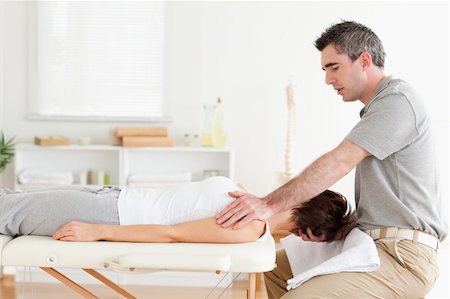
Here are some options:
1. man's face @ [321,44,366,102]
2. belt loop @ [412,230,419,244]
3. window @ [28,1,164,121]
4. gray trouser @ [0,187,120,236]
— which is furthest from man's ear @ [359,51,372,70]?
window @ [28,1,164,121]

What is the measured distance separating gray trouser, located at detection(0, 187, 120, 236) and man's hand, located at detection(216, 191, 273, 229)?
14.4 inches

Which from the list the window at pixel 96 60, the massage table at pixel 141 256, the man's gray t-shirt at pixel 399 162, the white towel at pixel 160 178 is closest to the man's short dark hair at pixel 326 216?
the man's gray t-shirt at pixel 399 162

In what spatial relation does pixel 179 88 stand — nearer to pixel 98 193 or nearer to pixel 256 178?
pixel 256 178

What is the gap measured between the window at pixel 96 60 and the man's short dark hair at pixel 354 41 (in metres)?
2.00

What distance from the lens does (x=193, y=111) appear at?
4.39m

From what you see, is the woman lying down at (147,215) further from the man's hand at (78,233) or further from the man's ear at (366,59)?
the man's ear at (366,59)

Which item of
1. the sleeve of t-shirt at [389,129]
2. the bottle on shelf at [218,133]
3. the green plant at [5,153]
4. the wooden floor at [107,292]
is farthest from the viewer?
the bottle on shelf at [218,133]

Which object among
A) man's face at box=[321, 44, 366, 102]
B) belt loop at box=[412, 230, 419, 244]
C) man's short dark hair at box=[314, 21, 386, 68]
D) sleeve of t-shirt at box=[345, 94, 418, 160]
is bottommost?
belt loop at box=[412, 230, 419, 244]

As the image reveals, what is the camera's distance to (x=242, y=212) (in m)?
2.29

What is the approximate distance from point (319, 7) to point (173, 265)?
8.53 feet

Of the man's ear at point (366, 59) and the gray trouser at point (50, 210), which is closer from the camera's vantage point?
the gray trouser at point (50, 210)

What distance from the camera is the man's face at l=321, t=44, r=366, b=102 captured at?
2.52 m

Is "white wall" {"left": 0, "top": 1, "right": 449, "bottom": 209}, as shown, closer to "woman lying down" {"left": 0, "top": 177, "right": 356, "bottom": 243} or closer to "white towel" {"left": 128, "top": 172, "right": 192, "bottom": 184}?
"white towel" {"left": 128, "top": 172, "right": 192, "bottom": 184}

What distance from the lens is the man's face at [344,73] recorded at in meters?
2.52
